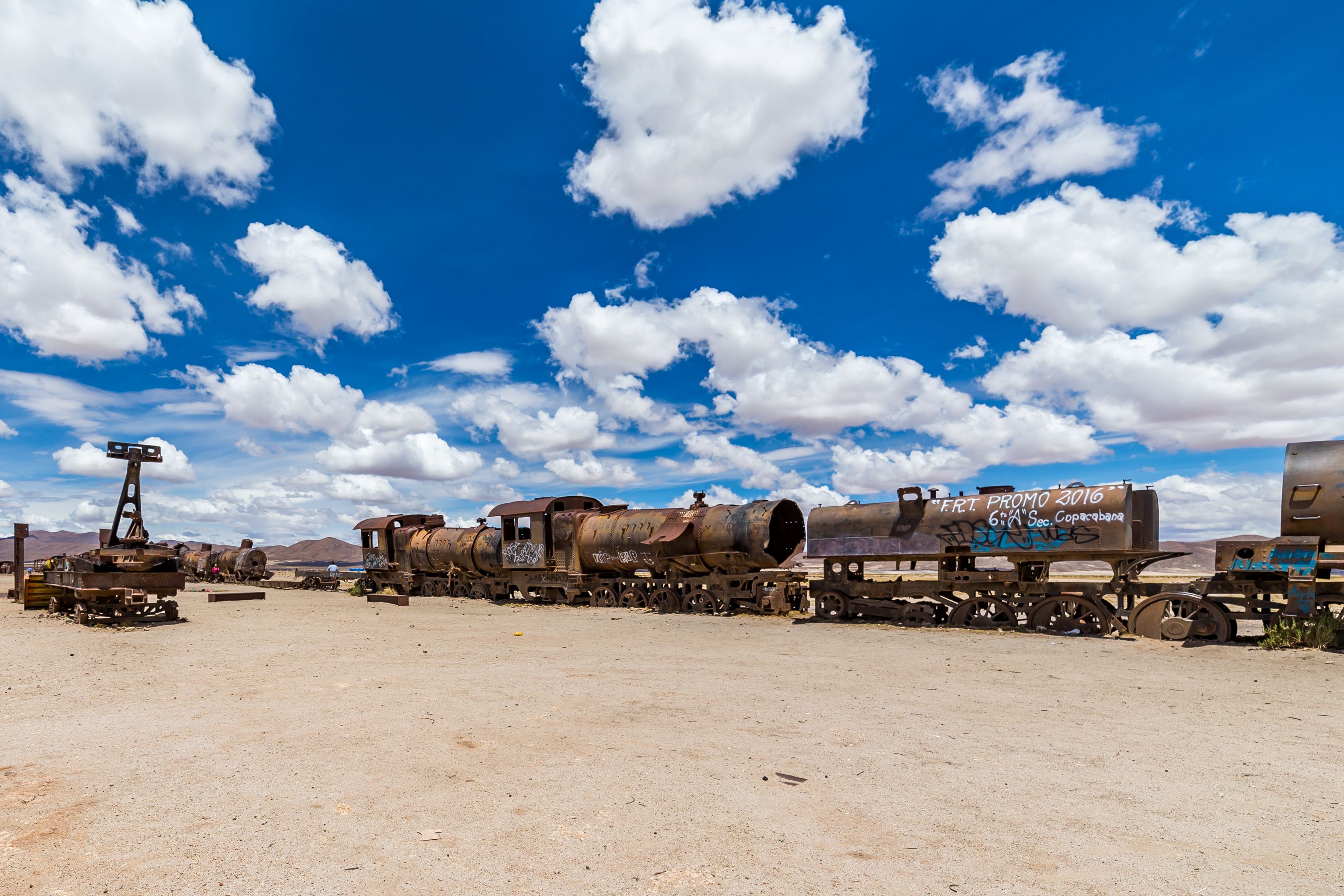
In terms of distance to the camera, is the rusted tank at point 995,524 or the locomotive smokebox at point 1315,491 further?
the rusted tank at point 995,524

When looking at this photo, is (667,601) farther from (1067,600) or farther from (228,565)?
(228,565)

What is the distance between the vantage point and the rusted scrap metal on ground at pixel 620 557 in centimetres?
2028

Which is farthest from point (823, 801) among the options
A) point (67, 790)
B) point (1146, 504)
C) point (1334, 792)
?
point (1146, 504)

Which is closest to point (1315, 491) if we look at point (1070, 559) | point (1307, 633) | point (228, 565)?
point (1307, 633)

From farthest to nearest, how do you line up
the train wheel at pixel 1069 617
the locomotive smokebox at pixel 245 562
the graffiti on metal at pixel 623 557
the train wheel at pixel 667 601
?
1. the locomotive smokebox at pixel 245 562
2. the graffiti on metal at pixel 623 557
3. the train wheel at pixel 667 601
4. the train wheel at pixel 1069 617

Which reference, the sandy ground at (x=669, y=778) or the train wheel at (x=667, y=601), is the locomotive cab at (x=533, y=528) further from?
the sandy ground at (x=669, y=778)

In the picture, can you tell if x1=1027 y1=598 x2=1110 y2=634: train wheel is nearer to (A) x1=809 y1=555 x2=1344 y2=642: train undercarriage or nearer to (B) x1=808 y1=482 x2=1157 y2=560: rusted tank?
(A) x1=809 y1=555 x2=1344 y2=642: train undercarriage

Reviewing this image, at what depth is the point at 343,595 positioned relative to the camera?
101 ft

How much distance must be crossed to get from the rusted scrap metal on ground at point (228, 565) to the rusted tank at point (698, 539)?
28367mm

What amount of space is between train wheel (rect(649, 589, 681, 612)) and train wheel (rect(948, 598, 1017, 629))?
314 inches

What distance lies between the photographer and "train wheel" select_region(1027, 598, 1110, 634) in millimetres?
14703

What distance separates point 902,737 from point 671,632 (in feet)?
32.2

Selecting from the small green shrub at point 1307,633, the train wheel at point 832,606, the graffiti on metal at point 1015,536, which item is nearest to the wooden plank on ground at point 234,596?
the train wheel at point 832,606

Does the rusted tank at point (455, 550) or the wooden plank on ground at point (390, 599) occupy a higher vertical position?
the rusted tank at point (455, 550)
